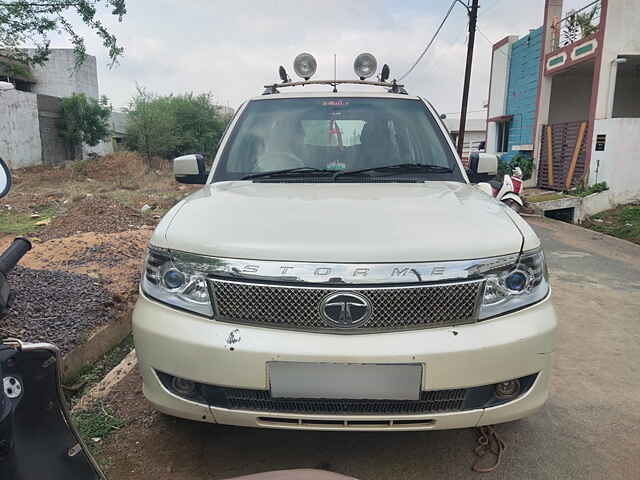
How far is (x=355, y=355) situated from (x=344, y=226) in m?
0.53

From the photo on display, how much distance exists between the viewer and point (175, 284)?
6.57ft

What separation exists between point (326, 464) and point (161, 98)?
3269 cm

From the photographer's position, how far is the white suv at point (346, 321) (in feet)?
5.90

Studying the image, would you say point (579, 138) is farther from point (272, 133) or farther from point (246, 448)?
point (246, 448)

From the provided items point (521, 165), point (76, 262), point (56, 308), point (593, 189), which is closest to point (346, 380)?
point (56, 308)

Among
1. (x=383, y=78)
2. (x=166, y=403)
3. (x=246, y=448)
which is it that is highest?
(x=383, y=78)

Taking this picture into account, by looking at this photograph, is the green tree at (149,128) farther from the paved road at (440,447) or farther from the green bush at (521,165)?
the paved road at (440,447)

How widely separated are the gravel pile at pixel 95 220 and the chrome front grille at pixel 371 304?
5442 millimetres

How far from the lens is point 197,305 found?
6.37 feet

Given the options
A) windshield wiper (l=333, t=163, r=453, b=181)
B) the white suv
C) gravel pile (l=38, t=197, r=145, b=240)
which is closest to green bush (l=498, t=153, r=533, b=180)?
gravel pile (l=38, t=197, r=145, b=240)

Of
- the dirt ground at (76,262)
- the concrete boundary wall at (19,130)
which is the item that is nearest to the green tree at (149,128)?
the concrete boundary wall at (19,130)

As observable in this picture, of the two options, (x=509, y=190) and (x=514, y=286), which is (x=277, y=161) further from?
(x=509, y=190)

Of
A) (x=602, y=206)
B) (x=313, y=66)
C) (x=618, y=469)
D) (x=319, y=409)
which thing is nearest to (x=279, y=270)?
(x=319, y=409)

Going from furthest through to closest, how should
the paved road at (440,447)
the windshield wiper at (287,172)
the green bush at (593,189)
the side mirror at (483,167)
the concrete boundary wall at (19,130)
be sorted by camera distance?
the concrete boundary wall at (19,130) → the green bush at (593,189) → the side mirror at (483,167) → the windshield wiper at (287,172) → the paved road at (440,447)
